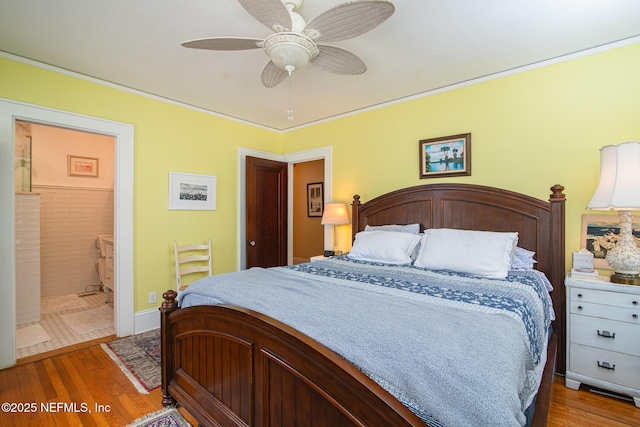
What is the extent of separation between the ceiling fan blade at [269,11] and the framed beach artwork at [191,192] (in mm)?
2367

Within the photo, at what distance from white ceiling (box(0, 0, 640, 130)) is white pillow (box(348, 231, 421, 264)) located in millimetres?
1466

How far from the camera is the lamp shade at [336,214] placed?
360 centimetres

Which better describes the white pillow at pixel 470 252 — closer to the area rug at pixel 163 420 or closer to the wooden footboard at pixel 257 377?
the wooden footboard at pixel 257 377

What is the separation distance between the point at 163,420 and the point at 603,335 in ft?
9.36

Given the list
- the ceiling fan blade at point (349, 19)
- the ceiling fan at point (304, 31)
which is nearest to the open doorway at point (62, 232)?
the ceiling fan at point (304, 31)

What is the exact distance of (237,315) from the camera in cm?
144

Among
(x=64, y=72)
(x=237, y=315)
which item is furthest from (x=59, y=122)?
(x=237, y=315)

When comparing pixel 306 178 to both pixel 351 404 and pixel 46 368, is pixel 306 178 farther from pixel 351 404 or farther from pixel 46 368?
pixel 351 404

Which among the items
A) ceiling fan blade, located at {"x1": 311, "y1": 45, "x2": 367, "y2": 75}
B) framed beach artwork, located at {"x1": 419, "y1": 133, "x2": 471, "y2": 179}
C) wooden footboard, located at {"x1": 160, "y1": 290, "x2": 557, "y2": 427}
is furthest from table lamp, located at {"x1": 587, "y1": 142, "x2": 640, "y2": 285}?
ceiling fan blade, located at {"x1": 311, "y1": 45, "x2": 367, "y2": 75}

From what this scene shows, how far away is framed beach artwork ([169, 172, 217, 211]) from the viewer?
11.3ft

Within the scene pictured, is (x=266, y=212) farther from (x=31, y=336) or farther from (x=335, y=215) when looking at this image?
(x=31, y=336)

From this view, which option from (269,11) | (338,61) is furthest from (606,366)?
(269,11)

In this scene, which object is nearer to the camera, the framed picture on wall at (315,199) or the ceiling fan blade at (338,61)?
the ceiling fan blade at (338,61)

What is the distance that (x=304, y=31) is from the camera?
64.7 inches
